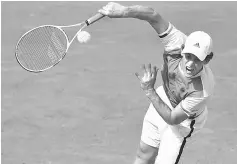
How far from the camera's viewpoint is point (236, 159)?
25.8 feet

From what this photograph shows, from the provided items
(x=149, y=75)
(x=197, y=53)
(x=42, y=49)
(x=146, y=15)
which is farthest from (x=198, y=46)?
(x=42, y=49)

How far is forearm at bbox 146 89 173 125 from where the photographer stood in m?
5.73

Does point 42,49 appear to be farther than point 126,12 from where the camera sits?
Yes

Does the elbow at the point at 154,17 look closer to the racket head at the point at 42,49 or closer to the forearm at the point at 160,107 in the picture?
the forearm at the point at 160,107

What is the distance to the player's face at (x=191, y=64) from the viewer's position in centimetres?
551

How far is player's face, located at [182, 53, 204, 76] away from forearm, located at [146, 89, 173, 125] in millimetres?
353

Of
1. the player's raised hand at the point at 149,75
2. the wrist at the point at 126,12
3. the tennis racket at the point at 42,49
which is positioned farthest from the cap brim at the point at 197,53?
the tennis racket at the point at 42,49

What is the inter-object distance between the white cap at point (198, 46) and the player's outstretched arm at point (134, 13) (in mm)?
404

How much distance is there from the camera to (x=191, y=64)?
5508 millimetres

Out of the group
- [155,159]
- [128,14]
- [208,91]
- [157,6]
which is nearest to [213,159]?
[155,159]

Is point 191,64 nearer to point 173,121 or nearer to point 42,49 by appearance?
point 173,121

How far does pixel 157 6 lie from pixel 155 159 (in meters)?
5.98

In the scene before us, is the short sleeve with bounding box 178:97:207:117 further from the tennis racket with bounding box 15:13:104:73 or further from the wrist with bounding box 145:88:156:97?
the tennis racket with bounding box 15:13:104:73

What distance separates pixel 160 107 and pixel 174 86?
0.33 meters
